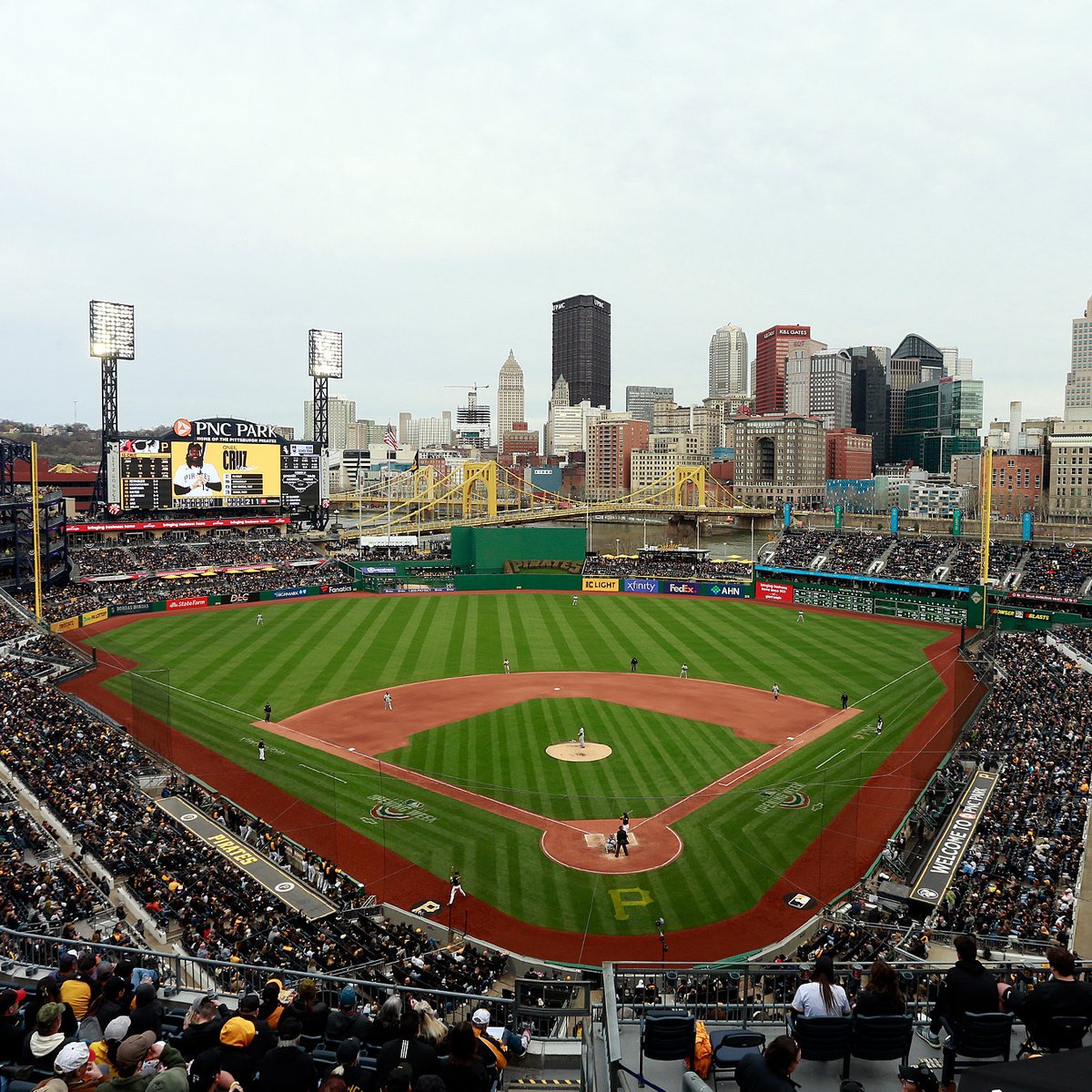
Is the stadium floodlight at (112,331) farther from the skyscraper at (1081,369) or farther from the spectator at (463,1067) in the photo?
the skyscraper at (1081,369)

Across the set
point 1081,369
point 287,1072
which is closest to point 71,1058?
point 287,1072

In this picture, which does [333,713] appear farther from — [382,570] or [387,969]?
[382,570]

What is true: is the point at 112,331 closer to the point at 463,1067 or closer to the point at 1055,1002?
the point at 463,1067

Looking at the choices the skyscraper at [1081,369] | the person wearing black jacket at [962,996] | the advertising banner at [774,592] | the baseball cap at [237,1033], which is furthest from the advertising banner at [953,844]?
the skyscraper at [1081,369]

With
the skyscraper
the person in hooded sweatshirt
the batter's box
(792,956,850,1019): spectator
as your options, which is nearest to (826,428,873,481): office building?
the skyscraper

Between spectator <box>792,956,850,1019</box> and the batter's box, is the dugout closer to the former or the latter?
the batter's box

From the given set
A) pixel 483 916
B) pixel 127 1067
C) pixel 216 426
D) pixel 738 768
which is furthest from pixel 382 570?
pixel 127 1067
